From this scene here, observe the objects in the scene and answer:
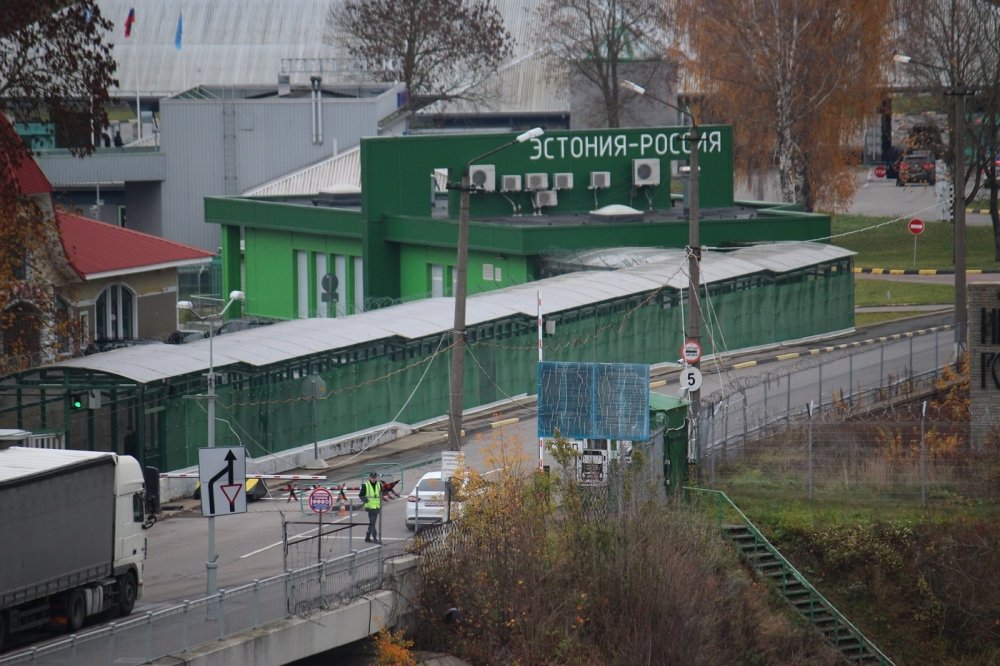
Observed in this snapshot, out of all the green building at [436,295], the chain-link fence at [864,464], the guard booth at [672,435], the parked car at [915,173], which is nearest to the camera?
the guard booth at [672,435]

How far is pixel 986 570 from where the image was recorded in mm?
30328

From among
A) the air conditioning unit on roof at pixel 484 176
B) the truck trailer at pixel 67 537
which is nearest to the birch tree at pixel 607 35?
the air conditioning unit on roof at pixel 484 176

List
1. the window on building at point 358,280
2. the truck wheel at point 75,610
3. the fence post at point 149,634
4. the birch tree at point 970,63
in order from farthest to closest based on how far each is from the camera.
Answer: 1. the birch tree at point 970,63
2. the window on building at point 358,280
3. the truck wheel at point 75,610
4. the fence post at point 149,634

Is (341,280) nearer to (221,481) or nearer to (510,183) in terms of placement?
(510,183)

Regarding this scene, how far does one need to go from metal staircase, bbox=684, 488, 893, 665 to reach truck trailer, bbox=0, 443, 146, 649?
1185 centimetres

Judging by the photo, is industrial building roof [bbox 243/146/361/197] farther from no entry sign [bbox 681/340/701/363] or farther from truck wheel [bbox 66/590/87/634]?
truck wheel [bbox 66/590/87/634]

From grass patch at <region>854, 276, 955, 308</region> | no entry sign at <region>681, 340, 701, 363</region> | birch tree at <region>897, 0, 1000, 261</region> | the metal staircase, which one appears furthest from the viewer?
birch tree at <region>897, 0, 1000, 261</region>

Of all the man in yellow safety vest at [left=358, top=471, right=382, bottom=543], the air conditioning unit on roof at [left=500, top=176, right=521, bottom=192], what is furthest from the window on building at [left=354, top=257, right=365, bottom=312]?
the man in yellow safety vest at [left=358, top=471, right=382, bottom=543]

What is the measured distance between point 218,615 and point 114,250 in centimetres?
3187

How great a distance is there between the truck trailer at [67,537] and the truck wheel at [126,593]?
0.05ft

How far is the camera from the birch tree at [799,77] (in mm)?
63750

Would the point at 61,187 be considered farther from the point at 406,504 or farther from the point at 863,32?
the point at 406,504

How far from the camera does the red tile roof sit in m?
49.9

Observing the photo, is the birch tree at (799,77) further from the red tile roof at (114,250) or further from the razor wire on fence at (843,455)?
the razor wire on fence at (843,455)
